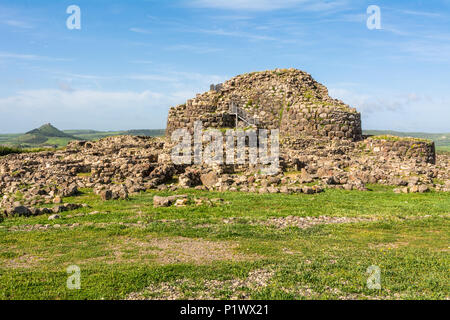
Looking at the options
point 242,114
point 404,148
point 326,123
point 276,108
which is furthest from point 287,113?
point 404,148

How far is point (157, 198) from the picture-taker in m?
17.4

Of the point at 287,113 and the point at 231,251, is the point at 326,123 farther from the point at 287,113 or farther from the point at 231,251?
the point at 231,251

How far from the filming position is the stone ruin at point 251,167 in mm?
21438

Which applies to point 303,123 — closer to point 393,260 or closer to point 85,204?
point 85,204

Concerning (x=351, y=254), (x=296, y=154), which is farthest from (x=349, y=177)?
(x=351, y=254)

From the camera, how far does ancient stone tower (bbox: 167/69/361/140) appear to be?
3650 cm

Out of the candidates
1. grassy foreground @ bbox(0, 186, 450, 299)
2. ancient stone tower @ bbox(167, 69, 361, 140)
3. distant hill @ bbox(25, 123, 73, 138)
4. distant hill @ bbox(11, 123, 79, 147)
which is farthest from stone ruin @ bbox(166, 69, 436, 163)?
distant hill @ bbox(25, 123, 73, 138)

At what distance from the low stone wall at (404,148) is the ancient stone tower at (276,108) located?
3.47m

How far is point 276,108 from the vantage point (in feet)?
133

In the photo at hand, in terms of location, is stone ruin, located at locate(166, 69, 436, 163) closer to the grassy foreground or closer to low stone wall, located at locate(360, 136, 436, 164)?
low stone wall, located at locate(360, 136, 436, 164)

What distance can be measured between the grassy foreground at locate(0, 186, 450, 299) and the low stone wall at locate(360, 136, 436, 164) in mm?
15528

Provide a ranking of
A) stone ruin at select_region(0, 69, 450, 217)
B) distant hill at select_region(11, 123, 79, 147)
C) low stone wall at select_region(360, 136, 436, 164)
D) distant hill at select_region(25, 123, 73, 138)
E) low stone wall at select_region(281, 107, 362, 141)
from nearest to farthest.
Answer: stone ruin at select_region(0, 69, 450, 217)
low stone wall at select_region(360, 136, 436, 164)
low stone wall at select_region(281, 107, 362, 141)
distant hill at select_region(11, 123, 79, 147)
distant hill at select_region(25, 123, 73, 138)
